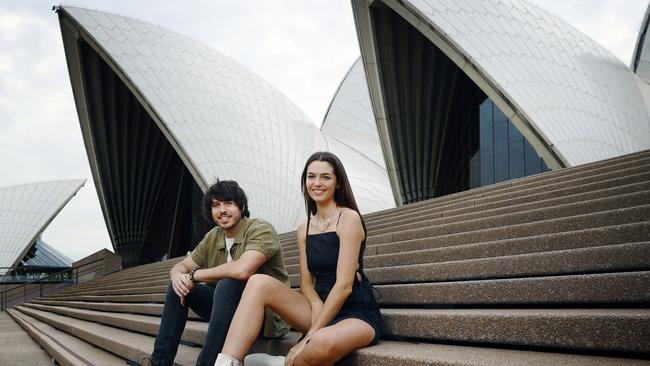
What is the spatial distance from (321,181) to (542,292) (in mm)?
1201

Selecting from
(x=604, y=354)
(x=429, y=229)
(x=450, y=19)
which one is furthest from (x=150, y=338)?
(x=450, y=19)

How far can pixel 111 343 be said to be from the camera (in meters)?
4.44

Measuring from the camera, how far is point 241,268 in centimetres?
275

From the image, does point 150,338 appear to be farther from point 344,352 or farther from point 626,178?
point 626,178

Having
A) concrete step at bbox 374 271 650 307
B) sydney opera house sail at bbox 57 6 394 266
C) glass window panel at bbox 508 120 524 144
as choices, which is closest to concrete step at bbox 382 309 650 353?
concrete step at bbox 374 271 650 307

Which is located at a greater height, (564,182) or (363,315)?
(564,182)

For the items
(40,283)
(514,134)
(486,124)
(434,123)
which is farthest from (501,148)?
(40,283)

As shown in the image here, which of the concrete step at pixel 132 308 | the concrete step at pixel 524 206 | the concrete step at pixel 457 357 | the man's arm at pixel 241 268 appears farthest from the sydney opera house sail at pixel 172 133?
the concrete step at pixel 457 357

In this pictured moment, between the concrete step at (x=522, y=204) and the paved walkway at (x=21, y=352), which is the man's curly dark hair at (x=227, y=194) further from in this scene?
the paved walkway at (x=21, y=352)

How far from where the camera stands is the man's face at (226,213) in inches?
121

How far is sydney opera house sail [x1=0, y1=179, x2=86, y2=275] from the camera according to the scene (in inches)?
1156

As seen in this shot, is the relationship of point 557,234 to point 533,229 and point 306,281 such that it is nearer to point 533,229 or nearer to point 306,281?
point 533,229

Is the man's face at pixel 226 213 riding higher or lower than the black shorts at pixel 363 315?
higher

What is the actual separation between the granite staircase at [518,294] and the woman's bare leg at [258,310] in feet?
1.09
